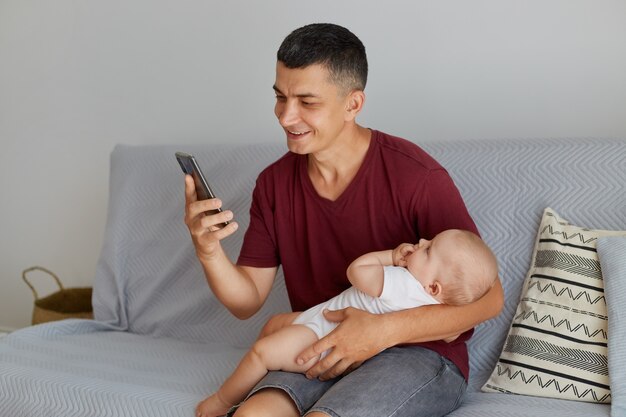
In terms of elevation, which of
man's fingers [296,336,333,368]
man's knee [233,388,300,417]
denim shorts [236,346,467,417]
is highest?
man's fingers [296,336,333,368]

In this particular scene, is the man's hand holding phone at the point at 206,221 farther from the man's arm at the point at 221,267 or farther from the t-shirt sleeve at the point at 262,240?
the t-shirt sleeve at the point at 262,240

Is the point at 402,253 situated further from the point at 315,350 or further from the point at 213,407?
the point at 213,407

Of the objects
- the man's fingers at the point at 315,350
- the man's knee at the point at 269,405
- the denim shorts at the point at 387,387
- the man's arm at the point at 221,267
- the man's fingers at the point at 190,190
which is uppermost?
the man's fingers at the point at 190,190

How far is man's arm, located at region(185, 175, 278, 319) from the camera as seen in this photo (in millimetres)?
1823

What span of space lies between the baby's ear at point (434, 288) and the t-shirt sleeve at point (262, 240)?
474mm

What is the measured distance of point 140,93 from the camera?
10.8ft

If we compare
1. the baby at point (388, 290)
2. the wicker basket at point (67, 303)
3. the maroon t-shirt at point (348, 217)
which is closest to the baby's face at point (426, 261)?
the baby at point (388, 290)

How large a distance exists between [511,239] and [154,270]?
3.61 ft

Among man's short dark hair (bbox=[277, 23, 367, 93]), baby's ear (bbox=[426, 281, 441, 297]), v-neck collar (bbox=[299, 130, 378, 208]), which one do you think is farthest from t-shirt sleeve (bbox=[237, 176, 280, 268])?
baby's ear (bbox=[426, 281, 441, 297])

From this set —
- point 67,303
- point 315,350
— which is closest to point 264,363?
point 315,350

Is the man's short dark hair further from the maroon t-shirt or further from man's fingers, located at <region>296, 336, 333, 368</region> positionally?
man's fingers, located at <region>296, 336, 333, 368</region>

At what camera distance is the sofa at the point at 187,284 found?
80.5 inches

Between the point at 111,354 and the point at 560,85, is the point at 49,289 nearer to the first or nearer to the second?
the point at 111,354

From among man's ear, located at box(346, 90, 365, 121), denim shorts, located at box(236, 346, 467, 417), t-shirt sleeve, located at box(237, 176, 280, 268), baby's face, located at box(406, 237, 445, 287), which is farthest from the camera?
t-shirt sleeve, located at box(237, 176, 280, 268)
